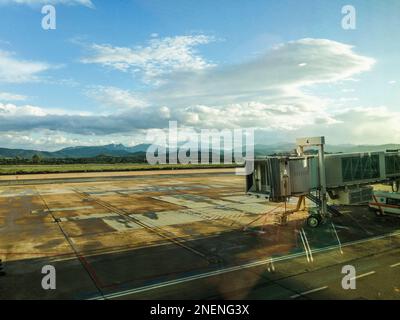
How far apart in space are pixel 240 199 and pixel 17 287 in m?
31.2

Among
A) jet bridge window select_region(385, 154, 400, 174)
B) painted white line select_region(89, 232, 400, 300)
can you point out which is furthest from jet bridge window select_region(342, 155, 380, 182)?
painted white line select_region(89, 232, 400, 300)

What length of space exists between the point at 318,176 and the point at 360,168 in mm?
4504

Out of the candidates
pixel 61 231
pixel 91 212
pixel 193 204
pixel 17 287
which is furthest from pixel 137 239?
pixel 193 204

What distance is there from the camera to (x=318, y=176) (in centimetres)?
2627

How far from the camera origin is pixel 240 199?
4328 cm

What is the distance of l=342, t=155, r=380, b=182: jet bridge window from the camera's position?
88.9 feet

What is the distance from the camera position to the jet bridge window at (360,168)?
27.1 m

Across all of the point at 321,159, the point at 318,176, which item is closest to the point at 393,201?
the point at 318,176

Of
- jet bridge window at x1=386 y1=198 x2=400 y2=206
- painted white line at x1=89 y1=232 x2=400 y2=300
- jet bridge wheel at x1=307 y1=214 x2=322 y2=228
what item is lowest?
painted white line at x1=89 y1=232 x2=400 y2=300

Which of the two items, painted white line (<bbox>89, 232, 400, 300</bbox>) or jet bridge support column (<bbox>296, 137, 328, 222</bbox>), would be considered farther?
jet bridge support column (<bbox>296, 137, 328, 222</bbox>)

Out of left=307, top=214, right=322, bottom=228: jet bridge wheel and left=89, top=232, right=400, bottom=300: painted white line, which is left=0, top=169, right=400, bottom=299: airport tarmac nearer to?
left=89, top=232, right=400, bottom=300: painted white line

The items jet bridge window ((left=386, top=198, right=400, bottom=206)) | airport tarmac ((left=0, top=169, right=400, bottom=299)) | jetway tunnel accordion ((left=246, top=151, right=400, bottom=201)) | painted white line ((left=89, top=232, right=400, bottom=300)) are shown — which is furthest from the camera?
jet bridge window ((left=386, top=198, right=400, bottom=206))

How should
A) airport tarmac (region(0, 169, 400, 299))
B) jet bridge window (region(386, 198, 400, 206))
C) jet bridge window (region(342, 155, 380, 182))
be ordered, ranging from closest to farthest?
1. airport tarmac (region(0, 169, 400, 299))
2. jet bridge window (region(386, 198, 400, 206))
3. jet bridge window (region(342, 155, 380, 182))
